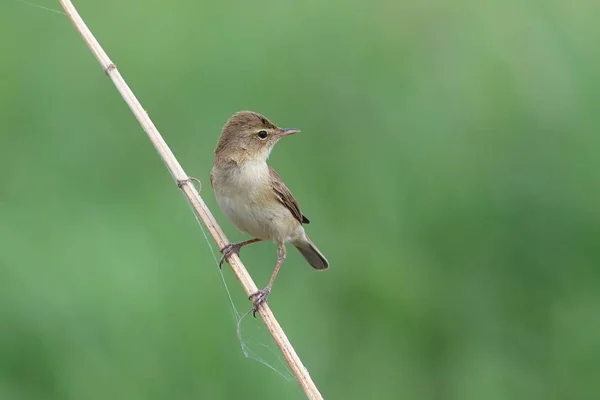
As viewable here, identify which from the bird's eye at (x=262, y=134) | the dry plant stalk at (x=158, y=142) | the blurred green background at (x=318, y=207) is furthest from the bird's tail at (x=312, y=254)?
the dry plant stalk at (x=158, y=142)

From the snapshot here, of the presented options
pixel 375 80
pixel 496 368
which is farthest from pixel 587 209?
pixel 375 80

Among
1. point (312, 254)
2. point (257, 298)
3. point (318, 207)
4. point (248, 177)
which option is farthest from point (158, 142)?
point (318, 207)

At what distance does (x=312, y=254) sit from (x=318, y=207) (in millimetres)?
667

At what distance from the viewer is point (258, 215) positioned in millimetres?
5324

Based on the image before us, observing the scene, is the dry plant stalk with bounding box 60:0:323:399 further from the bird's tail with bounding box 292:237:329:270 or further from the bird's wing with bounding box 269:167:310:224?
the bird's tail with bounding box 292:237:329:270

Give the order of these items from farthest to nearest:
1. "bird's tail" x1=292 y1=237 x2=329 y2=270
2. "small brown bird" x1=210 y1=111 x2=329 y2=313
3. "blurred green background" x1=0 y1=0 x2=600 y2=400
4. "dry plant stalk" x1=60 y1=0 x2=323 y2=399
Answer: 1. "bird's tail" x1=292 y1=237 x2=329 y2=270
2. "blurred green background" x1=0 y1=0 x2=600 y2=400
3. "small brown bird" x1=210 y1=111 x2=329 y2=313
4. "dry plant stalk" x1=60 y1=0 x2=323 y2=399

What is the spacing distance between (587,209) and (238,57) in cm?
255

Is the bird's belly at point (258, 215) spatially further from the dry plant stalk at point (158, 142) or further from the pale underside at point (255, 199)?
the dry plant stalk at point (158, 142)

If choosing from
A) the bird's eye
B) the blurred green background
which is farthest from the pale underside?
the blurred green background

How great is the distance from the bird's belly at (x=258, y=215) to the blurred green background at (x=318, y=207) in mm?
485

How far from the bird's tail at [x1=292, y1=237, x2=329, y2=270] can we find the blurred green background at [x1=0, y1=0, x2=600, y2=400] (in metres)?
0.22

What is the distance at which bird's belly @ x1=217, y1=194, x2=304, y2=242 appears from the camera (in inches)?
208

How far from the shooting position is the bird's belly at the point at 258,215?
17.3ft

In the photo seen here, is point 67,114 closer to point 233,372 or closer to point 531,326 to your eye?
point 233,372
